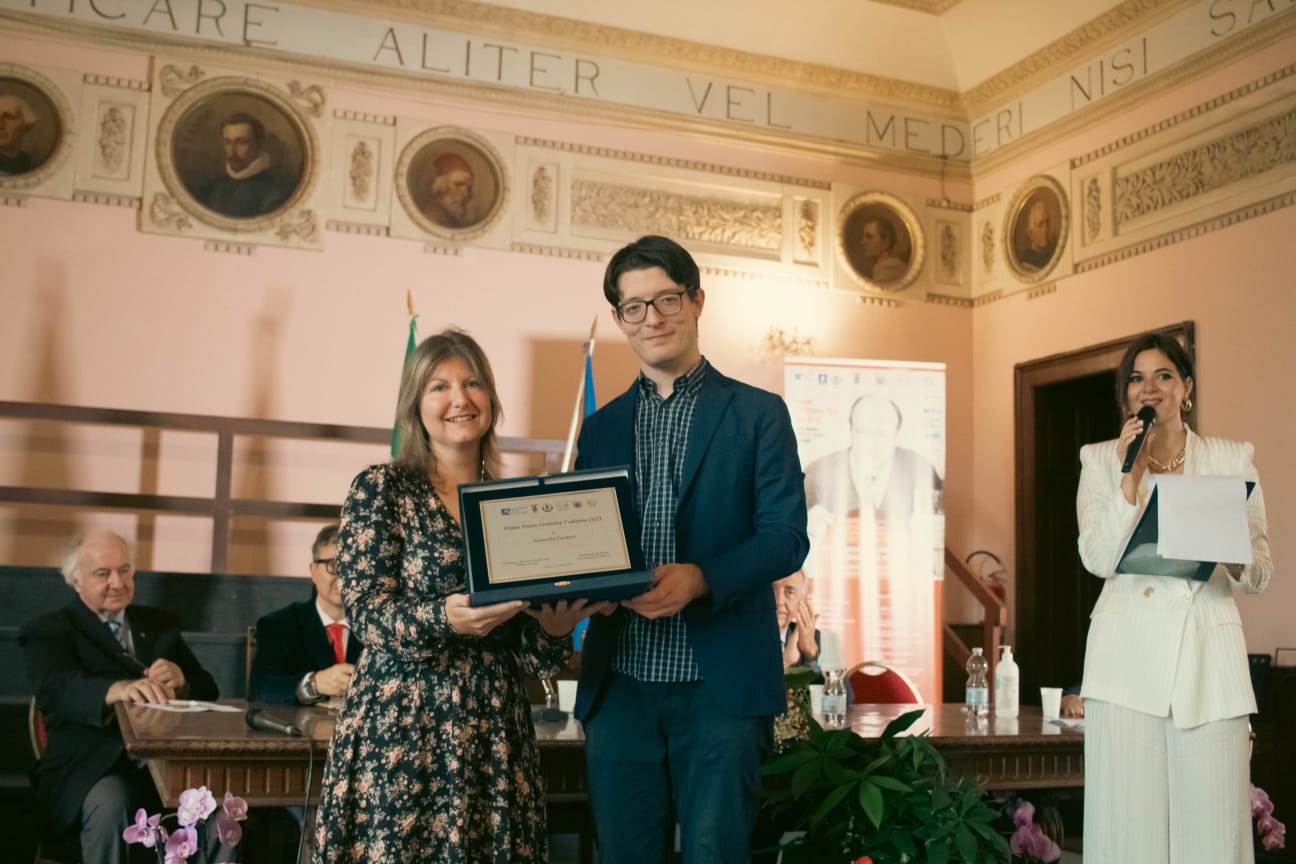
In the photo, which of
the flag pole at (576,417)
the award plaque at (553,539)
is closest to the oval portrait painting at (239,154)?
the flag pole at (576,417)

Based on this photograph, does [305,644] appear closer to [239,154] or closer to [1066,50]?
[239,154]

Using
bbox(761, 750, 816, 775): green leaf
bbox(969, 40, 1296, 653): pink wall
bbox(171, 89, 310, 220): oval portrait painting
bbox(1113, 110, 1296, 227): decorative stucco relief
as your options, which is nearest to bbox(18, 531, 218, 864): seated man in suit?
bbox(761, 750, 816, 775): green leaf

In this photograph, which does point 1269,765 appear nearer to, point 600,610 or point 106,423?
point 600,610

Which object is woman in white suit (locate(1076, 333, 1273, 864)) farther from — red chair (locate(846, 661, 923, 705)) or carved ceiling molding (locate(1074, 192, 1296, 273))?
carved ceiling molding (locate(1074, 192, 1296, 273))

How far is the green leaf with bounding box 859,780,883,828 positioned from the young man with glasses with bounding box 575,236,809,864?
2.10 feet

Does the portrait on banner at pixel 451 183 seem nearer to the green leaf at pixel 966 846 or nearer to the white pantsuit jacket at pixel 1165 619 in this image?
the white pantsuit jacket at pixel 1165 619

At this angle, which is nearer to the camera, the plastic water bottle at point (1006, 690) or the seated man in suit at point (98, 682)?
the seated man in suit at point (98, 682)

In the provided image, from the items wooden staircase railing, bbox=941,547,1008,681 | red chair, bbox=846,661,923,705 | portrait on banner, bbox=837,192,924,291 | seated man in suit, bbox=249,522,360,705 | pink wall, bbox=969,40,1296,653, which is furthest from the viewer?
portrait on banner, bbox=837,192,924,291

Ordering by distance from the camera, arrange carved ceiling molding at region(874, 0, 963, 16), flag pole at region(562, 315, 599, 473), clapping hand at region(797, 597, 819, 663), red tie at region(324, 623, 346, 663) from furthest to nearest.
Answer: carved ceiling molding at region(874, 0, 963, 16), flag pole at region(562, 315, 599, 473), clapping hand at region(797, 597, 819, 663), red tie at region(324, 623, 346, 663)

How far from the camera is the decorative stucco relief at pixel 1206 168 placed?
6336mm

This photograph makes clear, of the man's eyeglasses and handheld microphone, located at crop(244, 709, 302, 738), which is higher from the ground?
the man's eyeglasses

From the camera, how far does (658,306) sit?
7.42 feet

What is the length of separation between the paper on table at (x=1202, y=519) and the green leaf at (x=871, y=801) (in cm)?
89

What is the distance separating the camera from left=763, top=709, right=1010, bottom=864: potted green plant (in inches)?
109
